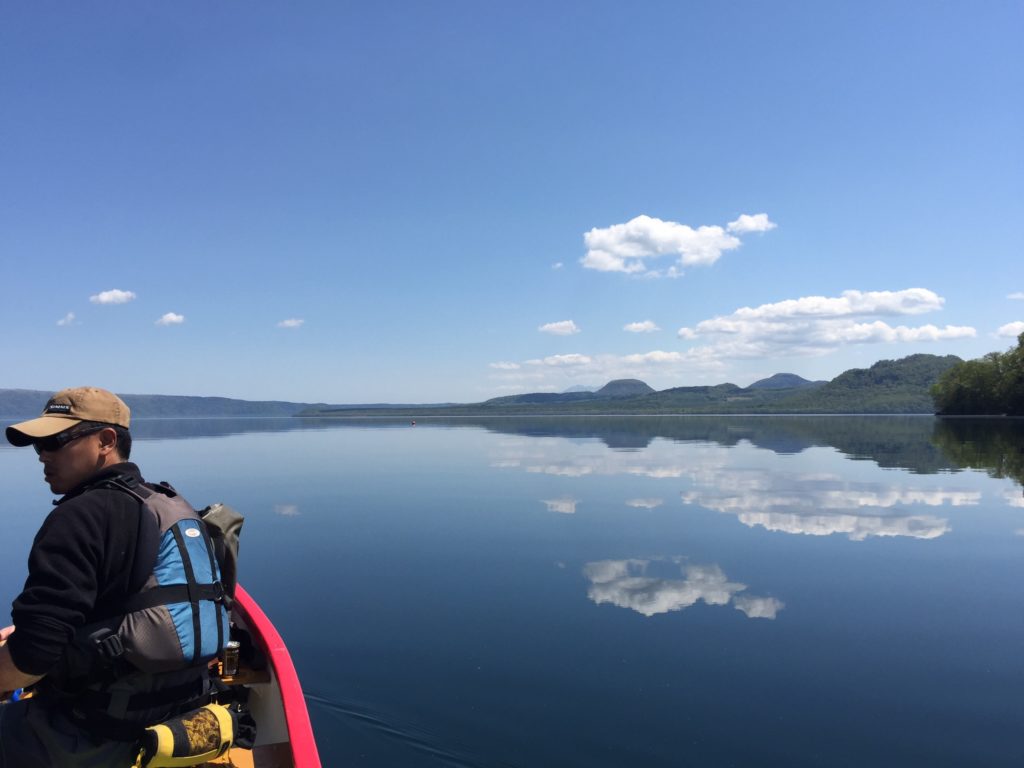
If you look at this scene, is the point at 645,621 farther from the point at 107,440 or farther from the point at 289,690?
the point at 107,440

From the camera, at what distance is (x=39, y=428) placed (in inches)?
110

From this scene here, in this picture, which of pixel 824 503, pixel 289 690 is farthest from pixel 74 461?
pixel 824 503

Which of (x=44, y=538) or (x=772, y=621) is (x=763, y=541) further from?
(x=44, y=538)

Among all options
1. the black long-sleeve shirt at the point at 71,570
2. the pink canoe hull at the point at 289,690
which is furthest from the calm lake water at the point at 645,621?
the black long-sleeve shirt at the point at 71,570

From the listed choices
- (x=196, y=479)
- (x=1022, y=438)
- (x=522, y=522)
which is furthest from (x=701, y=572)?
(x=1022, y=438)

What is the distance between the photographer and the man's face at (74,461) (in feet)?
9.63

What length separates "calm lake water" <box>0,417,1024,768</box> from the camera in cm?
589

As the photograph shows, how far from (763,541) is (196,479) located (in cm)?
2148

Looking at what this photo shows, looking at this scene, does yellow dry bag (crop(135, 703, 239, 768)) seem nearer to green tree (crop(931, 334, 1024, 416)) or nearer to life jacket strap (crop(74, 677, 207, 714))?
life jacket strap (crop(74, 677, 207, 714))

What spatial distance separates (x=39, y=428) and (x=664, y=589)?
9366 mm

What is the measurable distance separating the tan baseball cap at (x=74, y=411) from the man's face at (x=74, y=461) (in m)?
0.07

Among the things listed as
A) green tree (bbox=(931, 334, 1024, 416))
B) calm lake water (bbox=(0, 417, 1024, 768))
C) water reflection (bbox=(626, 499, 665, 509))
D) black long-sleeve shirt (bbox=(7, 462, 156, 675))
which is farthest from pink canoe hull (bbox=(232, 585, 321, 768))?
green tree (bbox=(931, 334, 1024, 416))

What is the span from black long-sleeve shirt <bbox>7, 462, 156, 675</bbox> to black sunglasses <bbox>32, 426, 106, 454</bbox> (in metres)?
0.29

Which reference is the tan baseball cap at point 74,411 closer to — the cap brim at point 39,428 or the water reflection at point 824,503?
the cap brim at point 39,428
